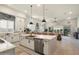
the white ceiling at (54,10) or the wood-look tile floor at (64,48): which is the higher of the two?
the white ceiling at (54,10)

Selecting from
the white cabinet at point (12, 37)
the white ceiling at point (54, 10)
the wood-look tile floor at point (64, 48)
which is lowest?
the wood-look tile floor at point (64, 48)

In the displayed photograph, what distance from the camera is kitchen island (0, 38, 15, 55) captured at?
198cm

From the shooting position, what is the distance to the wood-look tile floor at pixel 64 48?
6.86 feet

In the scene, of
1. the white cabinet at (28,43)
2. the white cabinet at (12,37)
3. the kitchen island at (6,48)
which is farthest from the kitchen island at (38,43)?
the kitchen island at (6,48)

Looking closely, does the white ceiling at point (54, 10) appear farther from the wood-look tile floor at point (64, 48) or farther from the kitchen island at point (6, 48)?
the kitchen island at point (6, 48)

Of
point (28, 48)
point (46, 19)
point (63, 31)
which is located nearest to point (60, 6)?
point (46, 19)

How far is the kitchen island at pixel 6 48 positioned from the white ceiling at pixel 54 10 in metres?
0.76

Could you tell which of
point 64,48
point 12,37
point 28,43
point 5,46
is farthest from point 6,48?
point 64,48

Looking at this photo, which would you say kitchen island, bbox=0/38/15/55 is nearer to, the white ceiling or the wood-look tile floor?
the wood-look tile floor

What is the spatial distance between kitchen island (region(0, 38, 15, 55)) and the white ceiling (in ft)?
2.48

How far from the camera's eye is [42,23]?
2.23 m

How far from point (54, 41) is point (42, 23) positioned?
22.9 inches
